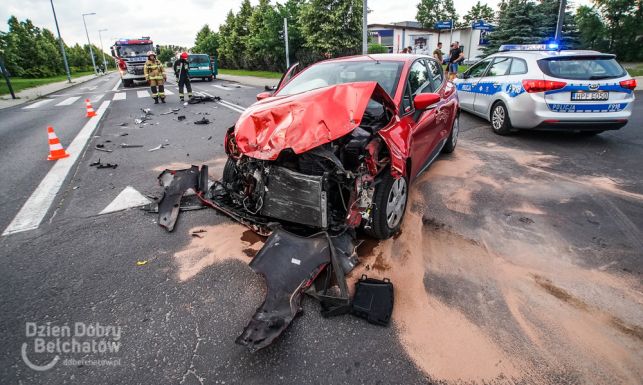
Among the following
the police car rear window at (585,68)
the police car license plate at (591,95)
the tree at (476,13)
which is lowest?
the police car license plate at (591,95)

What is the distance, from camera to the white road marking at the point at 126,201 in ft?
13.7

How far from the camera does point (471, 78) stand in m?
8.22

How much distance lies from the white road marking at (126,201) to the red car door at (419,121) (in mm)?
3270

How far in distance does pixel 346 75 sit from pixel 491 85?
4.60 meters

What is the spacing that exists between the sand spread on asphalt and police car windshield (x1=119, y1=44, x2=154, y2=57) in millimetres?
24094

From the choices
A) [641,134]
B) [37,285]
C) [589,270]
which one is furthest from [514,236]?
[641,134]

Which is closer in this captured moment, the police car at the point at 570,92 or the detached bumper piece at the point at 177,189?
the detached bumper piece at the point at 177,189

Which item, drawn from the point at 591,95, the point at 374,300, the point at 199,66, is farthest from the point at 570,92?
the point at 199,66

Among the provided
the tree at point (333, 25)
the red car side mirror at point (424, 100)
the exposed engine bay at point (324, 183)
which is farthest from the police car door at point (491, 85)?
the tree at point (333, 25)

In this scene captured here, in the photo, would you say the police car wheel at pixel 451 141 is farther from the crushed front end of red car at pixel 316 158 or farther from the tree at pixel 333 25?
the tree at pixel 333 25

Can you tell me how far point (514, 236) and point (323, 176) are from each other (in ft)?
6.65

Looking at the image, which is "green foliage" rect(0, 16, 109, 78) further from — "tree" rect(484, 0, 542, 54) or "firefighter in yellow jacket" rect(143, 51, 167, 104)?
"tree" rect(484, 0, 542, 54)

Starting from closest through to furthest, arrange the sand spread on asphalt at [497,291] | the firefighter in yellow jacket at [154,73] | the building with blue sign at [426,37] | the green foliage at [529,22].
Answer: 1. the sand spread on asphalt at [497,291]
2. the firefighter in yellow jacket at [154,73]
3. the green foliage at [529,22]
4. the building with blue sign at [426,37]

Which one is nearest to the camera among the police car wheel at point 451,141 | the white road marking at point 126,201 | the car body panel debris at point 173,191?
the car body panel debris at point 173,191
